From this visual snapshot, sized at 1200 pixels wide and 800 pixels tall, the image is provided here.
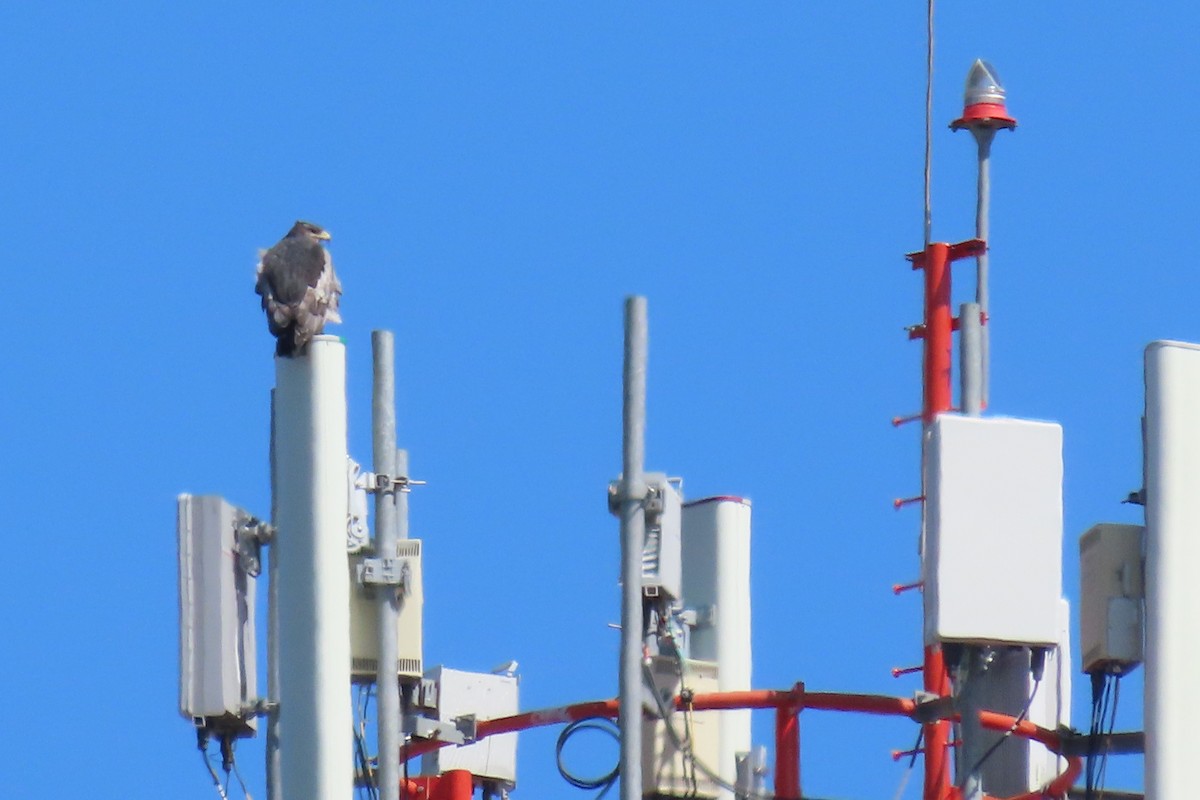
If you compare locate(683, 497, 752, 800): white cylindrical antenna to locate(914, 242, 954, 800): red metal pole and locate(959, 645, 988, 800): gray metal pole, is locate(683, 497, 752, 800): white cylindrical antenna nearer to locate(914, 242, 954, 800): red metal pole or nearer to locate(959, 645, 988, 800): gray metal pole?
locate(914, 242, 954, 800): red metal pole

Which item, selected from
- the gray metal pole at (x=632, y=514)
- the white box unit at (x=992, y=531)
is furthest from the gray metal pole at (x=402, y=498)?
the white box unit at (x=992, y=531)

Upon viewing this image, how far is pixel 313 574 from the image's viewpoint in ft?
114

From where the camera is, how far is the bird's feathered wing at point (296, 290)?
35656 millimetres

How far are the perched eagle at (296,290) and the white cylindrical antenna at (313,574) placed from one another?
10.7 inches

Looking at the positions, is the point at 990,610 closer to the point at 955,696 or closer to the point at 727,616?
the point at 955,696

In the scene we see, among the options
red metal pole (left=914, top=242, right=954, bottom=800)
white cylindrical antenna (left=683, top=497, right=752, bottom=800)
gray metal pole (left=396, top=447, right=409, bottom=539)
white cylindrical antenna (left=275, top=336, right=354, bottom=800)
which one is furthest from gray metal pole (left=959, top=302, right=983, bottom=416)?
white cylindrical antenna (left=275, top=336, right=354, bottom=800)

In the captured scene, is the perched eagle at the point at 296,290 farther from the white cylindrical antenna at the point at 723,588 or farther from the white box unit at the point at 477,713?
the white cylindrical antenna at the point at 723,588

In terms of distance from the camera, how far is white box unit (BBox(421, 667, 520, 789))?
1535 inches

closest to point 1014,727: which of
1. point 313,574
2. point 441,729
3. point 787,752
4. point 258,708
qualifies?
point 787,752

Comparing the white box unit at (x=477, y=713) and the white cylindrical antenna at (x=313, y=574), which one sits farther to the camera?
the white box unit at (x=477, y=713)

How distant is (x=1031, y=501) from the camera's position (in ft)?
113

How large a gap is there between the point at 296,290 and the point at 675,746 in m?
4.44

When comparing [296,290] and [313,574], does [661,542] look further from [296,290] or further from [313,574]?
[296,290]

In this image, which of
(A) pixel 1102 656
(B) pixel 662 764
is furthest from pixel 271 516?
(A) pixel 1102 656
